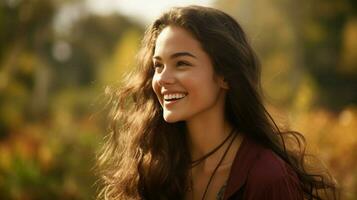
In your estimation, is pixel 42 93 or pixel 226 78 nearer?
pixel 226 78

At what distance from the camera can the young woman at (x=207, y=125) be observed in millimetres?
3273

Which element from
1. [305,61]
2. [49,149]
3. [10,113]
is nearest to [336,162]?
[49,149]

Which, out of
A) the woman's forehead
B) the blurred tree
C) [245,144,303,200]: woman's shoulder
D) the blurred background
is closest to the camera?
[245,144,303,200]: woman's shoulder

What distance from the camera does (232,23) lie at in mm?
3479

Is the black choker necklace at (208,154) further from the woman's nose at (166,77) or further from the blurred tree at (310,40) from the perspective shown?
the blurred tree at (310,40)

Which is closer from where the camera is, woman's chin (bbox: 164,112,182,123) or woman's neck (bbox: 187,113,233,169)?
woman's chin (bbox: 164,112,182,123)

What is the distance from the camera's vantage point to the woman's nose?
132 inches

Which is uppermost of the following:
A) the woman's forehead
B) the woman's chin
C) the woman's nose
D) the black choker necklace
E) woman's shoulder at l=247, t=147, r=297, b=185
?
the woman's forehead

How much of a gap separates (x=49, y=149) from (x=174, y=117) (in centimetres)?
617

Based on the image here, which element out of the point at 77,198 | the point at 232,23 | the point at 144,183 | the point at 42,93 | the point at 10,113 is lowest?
the point at 42,93

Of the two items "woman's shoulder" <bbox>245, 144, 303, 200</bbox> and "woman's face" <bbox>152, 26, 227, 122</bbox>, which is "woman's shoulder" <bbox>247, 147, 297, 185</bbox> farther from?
"woman's face" <bbox>152, 26, 227, 122</bbox>

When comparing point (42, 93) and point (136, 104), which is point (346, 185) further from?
point (42, 93)

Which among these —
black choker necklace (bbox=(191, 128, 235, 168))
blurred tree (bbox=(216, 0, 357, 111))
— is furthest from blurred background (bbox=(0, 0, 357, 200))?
black choker necklace (bbox=(191, 128, 235, 168))

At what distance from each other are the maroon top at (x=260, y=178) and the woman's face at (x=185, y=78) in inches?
12.6
